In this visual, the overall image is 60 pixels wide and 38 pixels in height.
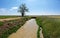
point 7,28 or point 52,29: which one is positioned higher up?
point 52,29

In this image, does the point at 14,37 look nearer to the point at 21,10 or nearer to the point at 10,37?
the point at 10,37

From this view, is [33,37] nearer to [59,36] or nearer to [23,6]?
[59,36]

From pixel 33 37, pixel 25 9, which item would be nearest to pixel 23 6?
pixel 25 9

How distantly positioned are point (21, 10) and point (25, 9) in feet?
8.18

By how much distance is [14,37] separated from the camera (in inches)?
591

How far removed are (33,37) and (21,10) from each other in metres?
74.2

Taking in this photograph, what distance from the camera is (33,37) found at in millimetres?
15359

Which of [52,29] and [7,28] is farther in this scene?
[7,28]

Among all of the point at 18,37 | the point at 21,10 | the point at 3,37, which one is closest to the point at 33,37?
the point at 18,37

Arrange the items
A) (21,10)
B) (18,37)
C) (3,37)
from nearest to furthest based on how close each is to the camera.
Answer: (3,37) < (18,37) < (21,10)

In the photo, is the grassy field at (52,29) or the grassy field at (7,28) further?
the grassy field at (7,28)

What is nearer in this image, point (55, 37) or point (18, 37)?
point (55, 37)

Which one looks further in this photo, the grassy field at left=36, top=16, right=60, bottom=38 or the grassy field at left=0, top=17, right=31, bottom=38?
the grassy field at left=0, top=17, right=31, bottom=38

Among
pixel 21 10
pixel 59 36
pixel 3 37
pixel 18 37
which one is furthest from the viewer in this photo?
pixel 21 10
